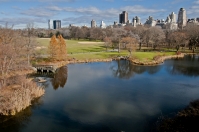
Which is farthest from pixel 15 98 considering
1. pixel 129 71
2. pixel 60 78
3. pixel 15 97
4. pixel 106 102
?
pixel 129 71

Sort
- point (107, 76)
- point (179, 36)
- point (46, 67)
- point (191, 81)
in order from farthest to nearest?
point (179, 36)
point (46, 67)
point (107, 76)
point (191, 81)

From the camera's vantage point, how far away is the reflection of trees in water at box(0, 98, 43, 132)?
1684 centimetres

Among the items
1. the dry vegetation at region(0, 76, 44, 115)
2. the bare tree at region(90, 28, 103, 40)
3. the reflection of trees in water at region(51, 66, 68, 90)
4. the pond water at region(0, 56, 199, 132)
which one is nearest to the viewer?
the pond water at region(0, 56, 199, 132)

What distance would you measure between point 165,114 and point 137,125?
3819 millimetres

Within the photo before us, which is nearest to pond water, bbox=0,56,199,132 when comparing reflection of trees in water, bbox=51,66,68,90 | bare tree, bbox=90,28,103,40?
reflection of trees in water, bbox=51,66,68,90

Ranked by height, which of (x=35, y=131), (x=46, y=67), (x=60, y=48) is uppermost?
(x=60, y=48)

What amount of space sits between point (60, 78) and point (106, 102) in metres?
14.7

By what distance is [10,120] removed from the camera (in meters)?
18.0

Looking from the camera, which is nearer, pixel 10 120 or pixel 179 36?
pixel 10 120

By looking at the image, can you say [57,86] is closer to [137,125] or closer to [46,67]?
[46,67]

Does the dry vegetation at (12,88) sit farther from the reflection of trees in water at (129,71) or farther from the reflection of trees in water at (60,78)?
the reflection of trees in water at (129,71)

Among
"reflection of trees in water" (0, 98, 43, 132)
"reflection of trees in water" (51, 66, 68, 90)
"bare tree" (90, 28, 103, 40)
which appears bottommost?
"reflection of trees in water" (0, 98, 43, 132)

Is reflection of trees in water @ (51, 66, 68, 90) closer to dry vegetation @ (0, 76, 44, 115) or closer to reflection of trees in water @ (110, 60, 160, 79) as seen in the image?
dry vegetation @ (0, 76, 44, 115)

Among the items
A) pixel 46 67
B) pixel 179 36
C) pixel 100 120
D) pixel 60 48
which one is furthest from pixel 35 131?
pixel 179 36
